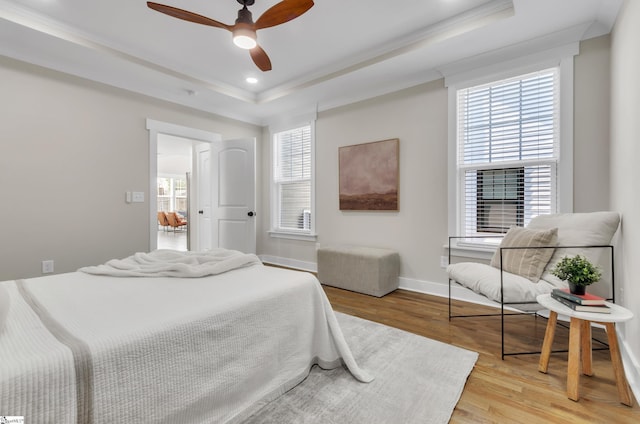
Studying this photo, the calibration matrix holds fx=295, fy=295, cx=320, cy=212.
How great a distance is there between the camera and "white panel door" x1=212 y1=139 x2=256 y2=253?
4312 millimetres

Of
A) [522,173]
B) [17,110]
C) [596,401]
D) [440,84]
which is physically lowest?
[596,401]

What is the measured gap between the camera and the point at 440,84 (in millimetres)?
3254

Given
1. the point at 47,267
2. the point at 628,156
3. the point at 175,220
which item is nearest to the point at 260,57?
the point at 628,156

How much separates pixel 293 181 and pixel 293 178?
0.05 m

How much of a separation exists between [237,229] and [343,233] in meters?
1.58

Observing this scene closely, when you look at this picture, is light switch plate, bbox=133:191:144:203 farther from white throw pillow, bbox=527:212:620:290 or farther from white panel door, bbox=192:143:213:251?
white throw pillow, bbox=527:212:620:290

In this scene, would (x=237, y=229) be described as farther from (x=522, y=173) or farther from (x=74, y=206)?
→ (x=522, y=173)

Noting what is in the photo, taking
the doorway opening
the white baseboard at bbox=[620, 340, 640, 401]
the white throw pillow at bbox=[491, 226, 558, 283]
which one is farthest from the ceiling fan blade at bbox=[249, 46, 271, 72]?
the doorway opening

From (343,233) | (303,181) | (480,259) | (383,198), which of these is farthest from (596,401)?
(303,181)

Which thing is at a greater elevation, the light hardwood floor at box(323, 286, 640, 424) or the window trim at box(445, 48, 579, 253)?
the window trim at box(445, 48, 579, 253)

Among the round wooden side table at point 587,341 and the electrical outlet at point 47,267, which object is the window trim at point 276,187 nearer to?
the electrical outlet at point 47,267

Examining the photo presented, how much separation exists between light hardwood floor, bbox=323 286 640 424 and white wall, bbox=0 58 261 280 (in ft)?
9.33

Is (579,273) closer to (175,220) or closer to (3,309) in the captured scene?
(3,309)

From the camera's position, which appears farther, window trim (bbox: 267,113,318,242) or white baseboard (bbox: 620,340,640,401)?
window trim (bbox: 267,113,318,242)
